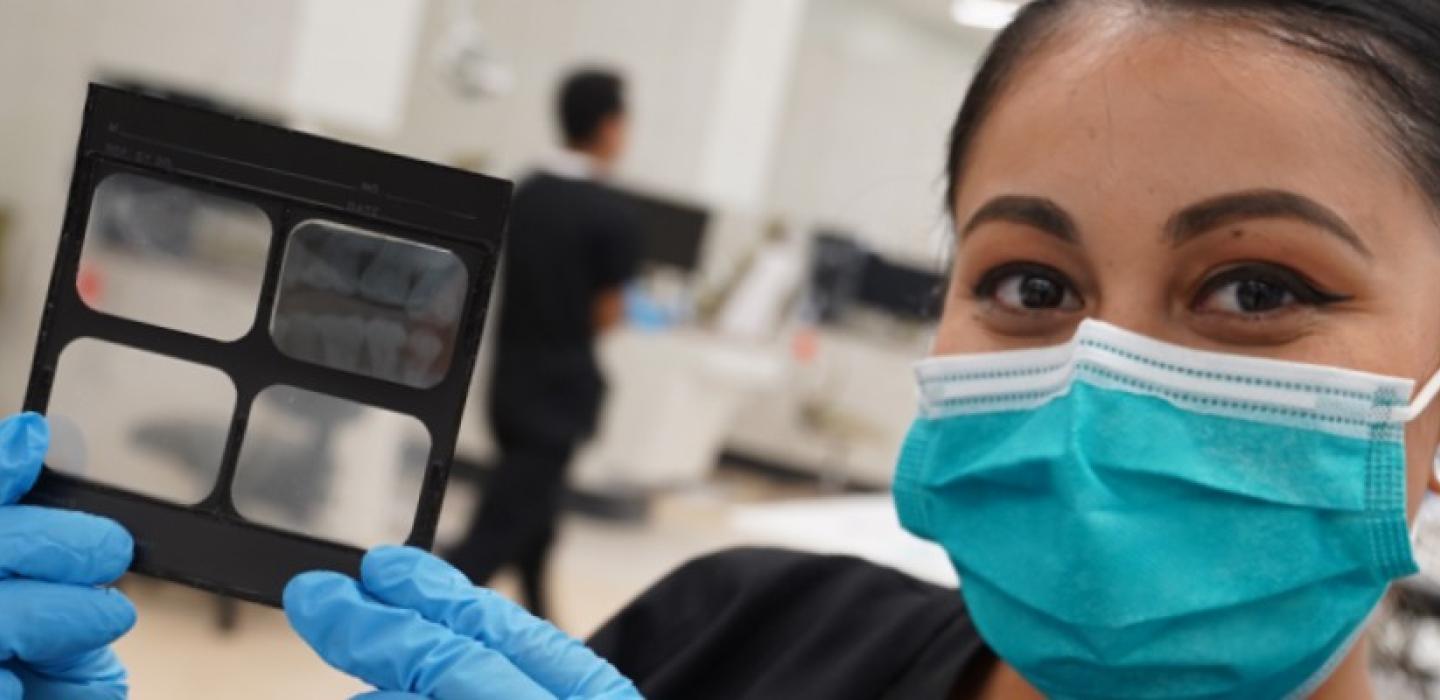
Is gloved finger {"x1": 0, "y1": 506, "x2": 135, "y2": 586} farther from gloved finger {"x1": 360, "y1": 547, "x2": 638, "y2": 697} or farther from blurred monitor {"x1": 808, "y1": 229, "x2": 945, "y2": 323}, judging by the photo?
blurred monitor {"x1": 808, "y1": 229, "x2": 945, "y2": 323}

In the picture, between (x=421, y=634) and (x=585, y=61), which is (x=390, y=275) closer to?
(x=421, y=634)

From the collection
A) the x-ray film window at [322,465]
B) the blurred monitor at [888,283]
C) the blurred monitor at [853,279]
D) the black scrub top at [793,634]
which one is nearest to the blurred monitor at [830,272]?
the blurred monitor at [853,279]

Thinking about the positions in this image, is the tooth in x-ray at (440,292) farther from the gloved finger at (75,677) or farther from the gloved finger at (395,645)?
the gloved finger at (75,677)

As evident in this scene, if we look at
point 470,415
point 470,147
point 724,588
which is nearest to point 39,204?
point 470,415

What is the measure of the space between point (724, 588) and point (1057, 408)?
0.35 m

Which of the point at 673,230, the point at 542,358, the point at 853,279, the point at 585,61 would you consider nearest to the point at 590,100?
the point at 542,358

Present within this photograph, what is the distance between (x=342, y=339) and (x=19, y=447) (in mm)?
184

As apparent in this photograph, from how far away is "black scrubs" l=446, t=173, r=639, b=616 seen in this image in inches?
139

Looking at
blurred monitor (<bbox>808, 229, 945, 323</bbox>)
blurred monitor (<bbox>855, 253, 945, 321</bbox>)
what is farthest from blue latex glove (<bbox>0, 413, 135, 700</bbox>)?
blurred monitor (<bbox>855, 253, 945, 321</bbox>)

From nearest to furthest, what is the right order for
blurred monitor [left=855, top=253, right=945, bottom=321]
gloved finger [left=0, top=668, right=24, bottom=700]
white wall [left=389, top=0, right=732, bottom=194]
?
gloved finger [left=0, top=668, right=24, bottom=700] → white wall [left=389, top=0, right=732, bottom=194] → blurred monitor [left=855, top=253, right=945, bottom=321]

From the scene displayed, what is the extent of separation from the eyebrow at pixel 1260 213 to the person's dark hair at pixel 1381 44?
0.07 m

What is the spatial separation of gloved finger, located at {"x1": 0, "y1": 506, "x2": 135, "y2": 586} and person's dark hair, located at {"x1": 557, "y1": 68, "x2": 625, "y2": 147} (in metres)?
3.16

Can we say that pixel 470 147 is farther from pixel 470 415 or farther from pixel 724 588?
pixel 724 588

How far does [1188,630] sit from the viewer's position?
98cm
